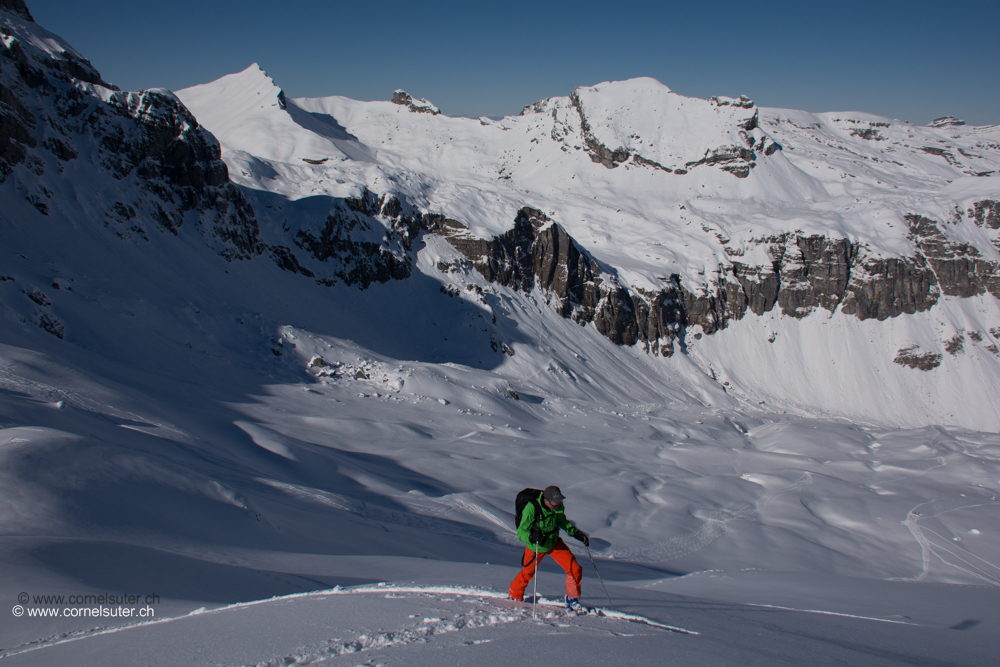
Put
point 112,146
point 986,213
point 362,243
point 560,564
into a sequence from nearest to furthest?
point 560,564 < point 112,146 < point 362,243 < point 986,213

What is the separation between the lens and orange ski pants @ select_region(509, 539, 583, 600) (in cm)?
532

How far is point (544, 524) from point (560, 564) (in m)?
0.44

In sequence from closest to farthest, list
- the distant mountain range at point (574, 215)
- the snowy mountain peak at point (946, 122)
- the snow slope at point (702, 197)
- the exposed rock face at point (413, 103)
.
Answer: the distant mountain range at point (574, 215) → the snow slope at point (702, 197) → the exposed rock face at point (413, 103) → the snowy mountain peak at point (946, 122)

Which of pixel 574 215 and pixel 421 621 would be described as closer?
pixel 421 621

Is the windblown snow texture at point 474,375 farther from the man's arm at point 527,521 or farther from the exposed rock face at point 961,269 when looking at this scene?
the man's arm at point 527,521

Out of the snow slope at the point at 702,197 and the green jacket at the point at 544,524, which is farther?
the snow slope at the point at 702,197

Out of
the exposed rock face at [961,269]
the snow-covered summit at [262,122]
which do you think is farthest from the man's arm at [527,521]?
the exposed rock face at [961,269]

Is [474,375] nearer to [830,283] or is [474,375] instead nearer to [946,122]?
[830,283]

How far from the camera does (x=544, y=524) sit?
17.5 feet

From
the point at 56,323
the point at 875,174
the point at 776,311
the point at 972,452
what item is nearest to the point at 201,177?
the point at 56,323

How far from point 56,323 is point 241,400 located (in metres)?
7.96

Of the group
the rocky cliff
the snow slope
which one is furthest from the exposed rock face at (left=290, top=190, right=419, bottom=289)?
the rocky cliff

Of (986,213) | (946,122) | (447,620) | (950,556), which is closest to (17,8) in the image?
(447,620)

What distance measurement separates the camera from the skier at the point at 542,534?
5.27 metres
